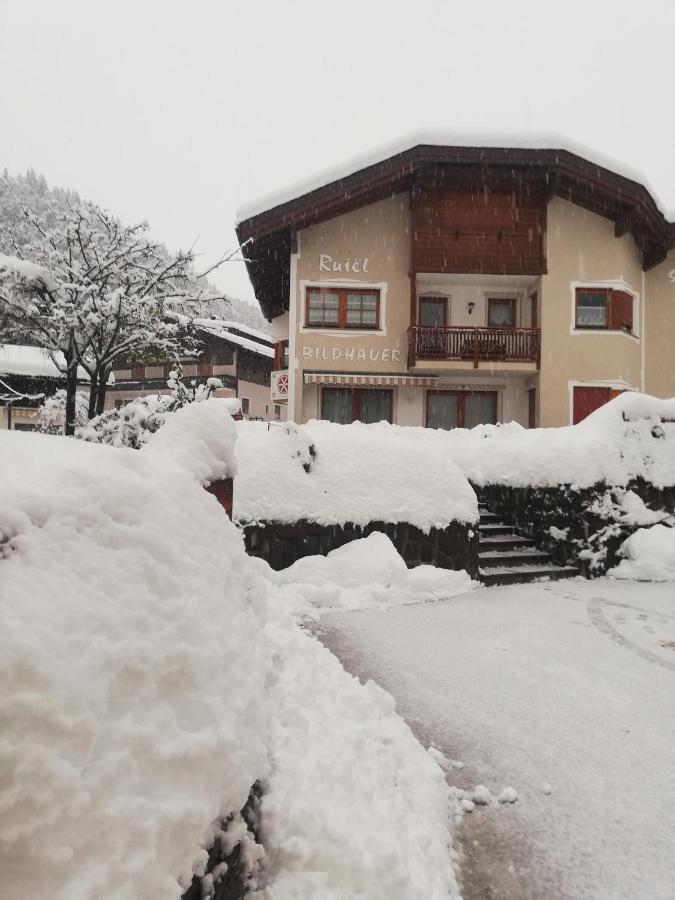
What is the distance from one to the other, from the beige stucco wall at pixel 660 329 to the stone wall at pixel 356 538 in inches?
502

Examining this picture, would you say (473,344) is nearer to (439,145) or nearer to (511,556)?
(439,145)

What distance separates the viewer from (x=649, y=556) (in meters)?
7.80

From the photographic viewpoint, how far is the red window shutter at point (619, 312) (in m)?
15.7

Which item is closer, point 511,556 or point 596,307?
point 511,556

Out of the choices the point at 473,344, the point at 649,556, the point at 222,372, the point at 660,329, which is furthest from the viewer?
the point at 222,372

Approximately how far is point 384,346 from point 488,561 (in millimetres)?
9409

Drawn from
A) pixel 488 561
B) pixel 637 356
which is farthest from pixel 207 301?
pixel 637 356

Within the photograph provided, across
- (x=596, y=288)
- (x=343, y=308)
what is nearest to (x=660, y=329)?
(x=596, y=288)

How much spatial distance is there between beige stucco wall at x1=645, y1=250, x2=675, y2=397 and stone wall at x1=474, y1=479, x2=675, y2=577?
9.70 meters

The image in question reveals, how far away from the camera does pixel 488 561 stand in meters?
7.52

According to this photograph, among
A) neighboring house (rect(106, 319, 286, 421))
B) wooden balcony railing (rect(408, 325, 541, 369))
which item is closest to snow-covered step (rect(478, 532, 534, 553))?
wooden balcony railing (rect(408, 325, 541, 369))

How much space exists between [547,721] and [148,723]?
2864 millimetres

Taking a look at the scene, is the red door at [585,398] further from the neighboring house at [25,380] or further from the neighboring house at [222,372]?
the neighboring house at [25,380]

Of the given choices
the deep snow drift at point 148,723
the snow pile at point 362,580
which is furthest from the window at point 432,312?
the deep snow drift at point 148,723
